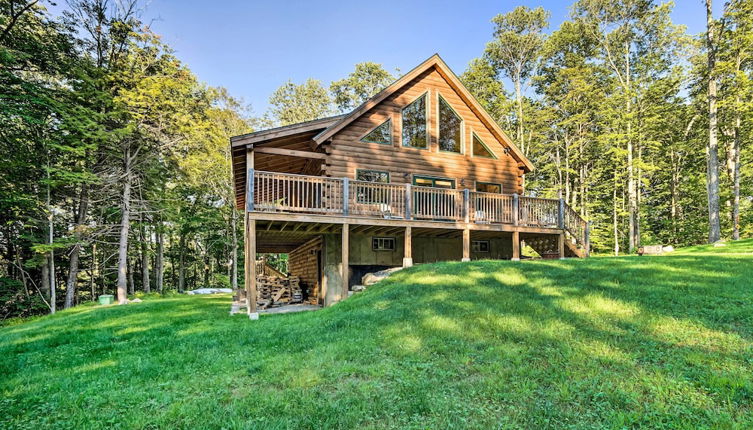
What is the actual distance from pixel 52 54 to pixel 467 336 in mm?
20701

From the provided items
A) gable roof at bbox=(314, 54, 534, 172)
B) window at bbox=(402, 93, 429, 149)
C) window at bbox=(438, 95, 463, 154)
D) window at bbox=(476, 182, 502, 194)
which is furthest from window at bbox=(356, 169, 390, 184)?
window at bbox=(476, 182, 502, 194)

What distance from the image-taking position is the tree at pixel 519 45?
85.4 ft

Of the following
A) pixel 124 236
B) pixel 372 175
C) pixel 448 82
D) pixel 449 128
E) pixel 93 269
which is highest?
pixel 448 82

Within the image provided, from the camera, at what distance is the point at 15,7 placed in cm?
1418

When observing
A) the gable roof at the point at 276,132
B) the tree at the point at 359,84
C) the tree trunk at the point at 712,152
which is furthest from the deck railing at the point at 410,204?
the tree at the point at 359,84

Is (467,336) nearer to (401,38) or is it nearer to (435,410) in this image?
(435,410)

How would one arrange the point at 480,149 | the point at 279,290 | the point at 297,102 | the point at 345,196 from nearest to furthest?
the point at 345,196 < the point at 279,290 < the point at 480,149 < the point at 297,102

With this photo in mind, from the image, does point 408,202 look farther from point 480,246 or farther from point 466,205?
point 480,246

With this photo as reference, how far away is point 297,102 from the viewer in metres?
34.5

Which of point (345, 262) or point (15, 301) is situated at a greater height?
point (345, 262)

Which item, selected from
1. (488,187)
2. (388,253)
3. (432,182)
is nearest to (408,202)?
(388,253)

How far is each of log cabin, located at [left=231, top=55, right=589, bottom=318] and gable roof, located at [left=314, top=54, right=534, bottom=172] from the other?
0.15 feet

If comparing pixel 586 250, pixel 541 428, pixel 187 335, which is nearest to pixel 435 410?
pixel 541 428

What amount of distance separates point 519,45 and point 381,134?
19321 mm
